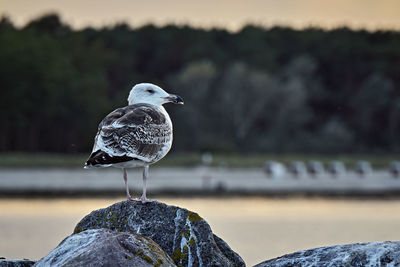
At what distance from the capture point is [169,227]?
9.54 meters

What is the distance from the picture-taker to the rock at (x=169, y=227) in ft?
31.0

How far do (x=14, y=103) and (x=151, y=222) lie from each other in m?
61.2

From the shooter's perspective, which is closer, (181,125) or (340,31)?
(181,125)

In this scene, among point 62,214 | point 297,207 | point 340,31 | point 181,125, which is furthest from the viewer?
point 340,31

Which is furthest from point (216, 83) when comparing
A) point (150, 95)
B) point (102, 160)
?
point (102, 160)

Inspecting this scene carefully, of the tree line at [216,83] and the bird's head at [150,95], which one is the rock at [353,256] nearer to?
the bird's head at [150,95]

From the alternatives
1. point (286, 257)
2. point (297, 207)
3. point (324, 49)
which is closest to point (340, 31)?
point (324, 49)

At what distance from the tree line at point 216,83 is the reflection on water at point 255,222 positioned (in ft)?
96.8

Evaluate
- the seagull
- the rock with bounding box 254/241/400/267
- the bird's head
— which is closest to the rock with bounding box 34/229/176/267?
the seagull

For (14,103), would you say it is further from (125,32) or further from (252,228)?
(252,228)

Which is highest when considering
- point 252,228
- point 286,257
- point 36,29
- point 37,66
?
point 36,29

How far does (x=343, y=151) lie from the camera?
78.0 meters

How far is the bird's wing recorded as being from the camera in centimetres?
943

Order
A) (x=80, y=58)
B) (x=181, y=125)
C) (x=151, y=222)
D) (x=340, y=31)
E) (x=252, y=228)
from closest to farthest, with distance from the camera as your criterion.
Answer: (x=151, y=222) < (x=252, y=228) < (x=181, y=125) < (x=80, y=58) < (x=340, y=31)
